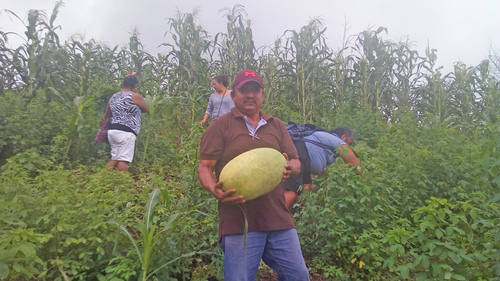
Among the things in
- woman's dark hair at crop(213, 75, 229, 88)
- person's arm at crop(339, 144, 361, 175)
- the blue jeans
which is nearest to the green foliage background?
person's arm at crop(339, 144, 361, 175)

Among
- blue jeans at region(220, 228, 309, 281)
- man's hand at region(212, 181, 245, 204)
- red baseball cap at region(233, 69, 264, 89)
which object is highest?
red baseball cap at region(233, 69, 264, 89)

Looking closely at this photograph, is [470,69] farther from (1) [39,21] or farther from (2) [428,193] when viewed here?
(1) [39,21]

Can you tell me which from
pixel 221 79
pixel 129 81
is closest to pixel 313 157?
pixel 221 79

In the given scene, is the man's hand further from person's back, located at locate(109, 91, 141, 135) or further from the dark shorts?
person's back, located at locate(109, 91, 141, 135)

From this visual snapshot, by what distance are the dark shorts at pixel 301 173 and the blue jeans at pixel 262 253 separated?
4.69ft

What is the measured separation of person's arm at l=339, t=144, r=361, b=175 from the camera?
3.67m

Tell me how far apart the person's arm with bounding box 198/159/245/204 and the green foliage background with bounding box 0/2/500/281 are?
0.72 meters

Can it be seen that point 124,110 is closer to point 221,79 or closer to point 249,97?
point 221,79

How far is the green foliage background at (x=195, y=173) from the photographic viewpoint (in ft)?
8.09

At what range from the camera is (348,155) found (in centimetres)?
370

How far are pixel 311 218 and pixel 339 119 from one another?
14.8ft

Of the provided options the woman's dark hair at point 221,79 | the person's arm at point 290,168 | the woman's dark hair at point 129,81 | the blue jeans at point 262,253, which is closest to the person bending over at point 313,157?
the person's arm at point 290,168

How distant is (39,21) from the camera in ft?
26.0

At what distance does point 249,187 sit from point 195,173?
1.68 metres
